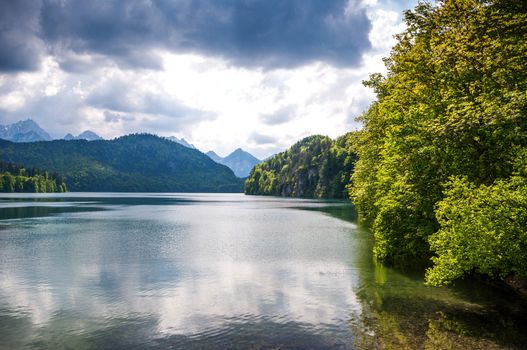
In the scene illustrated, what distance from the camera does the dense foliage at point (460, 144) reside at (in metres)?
19.9

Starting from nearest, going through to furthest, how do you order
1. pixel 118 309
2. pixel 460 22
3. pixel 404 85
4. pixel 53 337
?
pixel 53 337, pixel 118 309, pixel 460 22, pixel 404 85

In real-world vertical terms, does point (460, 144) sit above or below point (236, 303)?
above

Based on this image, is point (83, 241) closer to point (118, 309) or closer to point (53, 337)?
point (118, 309)

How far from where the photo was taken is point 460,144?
85.9ft

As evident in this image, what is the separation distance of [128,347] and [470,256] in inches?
681

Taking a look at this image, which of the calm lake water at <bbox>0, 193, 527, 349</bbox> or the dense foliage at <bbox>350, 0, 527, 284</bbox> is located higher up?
the dense foliage at <bbox>350, 0, 527, 284</bbox>

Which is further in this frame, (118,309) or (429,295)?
(429,295)

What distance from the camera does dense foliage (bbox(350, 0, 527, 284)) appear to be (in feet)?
65.4

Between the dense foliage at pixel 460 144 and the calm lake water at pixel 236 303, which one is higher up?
the dense foliage at pixel 460 144

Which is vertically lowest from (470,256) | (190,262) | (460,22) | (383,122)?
(190,262)

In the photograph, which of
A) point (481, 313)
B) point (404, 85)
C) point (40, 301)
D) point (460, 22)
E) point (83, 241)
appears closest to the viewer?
point (481, 313)

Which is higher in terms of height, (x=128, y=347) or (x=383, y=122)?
(x=383, y=122)

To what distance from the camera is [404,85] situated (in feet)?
116

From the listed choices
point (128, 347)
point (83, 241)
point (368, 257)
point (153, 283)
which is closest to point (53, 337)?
point (128, 347)
